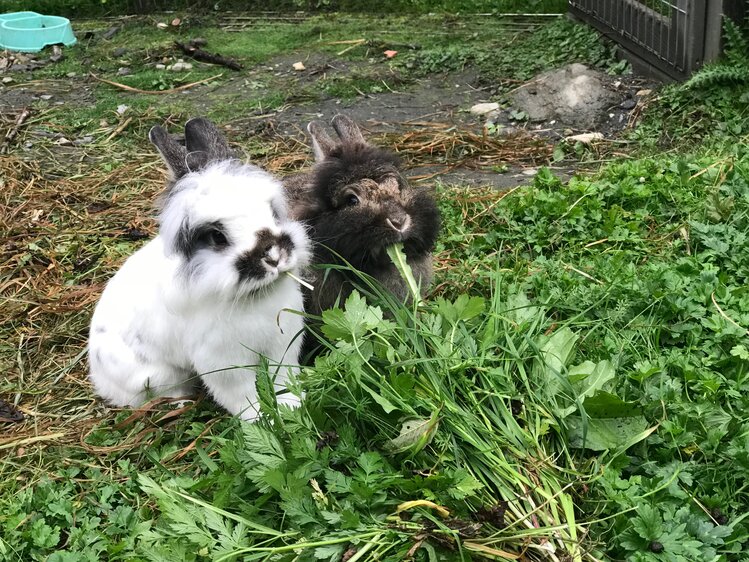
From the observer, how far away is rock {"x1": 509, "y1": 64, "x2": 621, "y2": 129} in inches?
255

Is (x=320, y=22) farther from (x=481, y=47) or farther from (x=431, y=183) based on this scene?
(x=431, y=183)

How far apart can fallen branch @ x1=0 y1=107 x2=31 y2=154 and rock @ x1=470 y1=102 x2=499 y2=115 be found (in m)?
3.85

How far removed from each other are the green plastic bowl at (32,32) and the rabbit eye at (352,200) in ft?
21.5

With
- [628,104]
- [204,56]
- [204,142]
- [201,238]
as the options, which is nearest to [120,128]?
[204,56]

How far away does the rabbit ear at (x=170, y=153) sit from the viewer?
10.8ft

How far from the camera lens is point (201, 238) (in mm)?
3133

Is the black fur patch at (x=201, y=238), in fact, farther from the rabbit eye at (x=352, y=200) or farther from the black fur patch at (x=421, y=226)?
the black fur patch at (x=421, y=226)

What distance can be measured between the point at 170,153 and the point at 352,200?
0.82m

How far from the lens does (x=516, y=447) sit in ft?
8.86

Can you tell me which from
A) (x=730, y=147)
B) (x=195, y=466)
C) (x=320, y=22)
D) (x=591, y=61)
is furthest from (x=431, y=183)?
(x=320, y=22)

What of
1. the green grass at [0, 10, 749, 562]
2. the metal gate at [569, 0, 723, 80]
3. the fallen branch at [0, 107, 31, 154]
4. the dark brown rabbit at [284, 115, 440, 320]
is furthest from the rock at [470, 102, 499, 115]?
the fallen branch at [0, 107, 31, 154]

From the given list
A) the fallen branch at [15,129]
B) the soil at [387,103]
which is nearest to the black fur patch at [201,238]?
the soil at [387,103]

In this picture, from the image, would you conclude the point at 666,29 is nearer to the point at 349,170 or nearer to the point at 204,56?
the point at 349,170

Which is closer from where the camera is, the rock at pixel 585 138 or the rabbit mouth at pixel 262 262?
the rabbit mouth at pixel 262 262
